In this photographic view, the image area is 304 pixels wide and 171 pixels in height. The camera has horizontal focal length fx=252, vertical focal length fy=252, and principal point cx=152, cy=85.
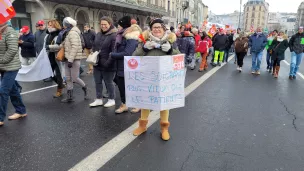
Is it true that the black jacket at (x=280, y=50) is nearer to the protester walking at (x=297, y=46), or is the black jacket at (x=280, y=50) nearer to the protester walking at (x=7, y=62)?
the protester walking at (x=297, y=46)

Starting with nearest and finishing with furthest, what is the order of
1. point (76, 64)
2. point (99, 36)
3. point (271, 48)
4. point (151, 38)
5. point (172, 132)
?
point (151, 38) < point (172, 132) < point (99, 36) < point (76, 64) < point (271, 48)

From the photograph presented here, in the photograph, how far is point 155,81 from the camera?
Result: 348 cm

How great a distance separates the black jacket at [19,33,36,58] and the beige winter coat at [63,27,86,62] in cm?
226

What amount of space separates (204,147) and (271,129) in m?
1.40

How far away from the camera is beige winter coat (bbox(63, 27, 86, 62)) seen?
4941 millimetres

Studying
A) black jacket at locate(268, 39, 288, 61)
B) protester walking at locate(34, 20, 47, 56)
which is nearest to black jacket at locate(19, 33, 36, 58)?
protester walking at locate(34, 20, 47, 56)

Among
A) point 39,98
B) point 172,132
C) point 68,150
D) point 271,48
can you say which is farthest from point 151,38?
point 271,48

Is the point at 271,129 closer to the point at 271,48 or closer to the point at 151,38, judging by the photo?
the point at 151,38

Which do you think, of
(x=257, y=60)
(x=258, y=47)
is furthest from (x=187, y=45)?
(x=257, y=60)

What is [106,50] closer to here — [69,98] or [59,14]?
[69,98]

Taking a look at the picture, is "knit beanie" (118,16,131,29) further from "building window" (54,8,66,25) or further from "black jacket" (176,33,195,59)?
"building window" (54,8,66,25)

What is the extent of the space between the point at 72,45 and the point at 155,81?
90.2 inches

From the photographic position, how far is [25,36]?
278 inches

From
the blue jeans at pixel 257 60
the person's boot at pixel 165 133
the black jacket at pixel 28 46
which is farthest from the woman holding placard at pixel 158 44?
the blue jeans at pixel 257 60
